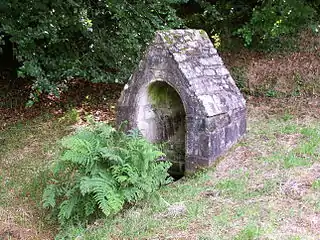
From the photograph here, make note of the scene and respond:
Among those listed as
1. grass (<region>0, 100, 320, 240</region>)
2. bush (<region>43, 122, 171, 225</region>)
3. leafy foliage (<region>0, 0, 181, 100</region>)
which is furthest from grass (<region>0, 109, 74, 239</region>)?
leafy foliage (<region>0, 0, 181, 100</region>)

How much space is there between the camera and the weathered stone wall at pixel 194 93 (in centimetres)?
623

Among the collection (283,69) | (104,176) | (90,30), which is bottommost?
(104,176)

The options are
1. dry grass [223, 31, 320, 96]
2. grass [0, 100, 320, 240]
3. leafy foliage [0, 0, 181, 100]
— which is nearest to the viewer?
grass [0, 100, 320, 240]

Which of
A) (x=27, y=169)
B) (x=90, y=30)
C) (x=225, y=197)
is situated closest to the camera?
(x=225, y=197)

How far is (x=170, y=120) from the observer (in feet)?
23.7

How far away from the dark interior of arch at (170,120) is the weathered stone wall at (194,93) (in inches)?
7.8

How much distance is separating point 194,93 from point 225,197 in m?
1.60

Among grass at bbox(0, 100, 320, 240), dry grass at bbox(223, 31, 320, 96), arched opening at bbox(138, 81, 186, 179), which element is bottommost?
grass at bbox(0, 100, 320, 240)

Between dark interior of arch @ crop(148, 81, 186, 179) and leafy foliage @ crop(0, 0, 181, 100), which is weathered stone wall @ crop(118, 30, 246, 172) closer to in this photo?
dark interior of arch @ crop(148, 81, 186, 179)

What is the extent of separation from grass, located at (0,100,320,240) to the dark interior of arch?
3.00 ft

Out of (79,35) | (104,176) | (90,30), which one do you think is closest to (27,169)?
(104,176)

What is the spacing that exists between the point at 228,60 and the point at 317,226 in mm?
7272

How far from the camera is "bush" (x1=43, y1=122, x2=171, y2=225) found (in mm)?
5020

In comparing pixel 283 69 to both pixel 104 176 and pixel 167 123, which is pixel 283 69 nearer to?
pixel 167 123
